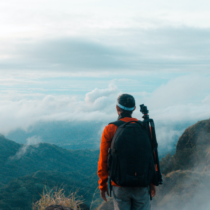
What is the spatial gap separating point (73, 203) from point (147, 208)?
3.36 m

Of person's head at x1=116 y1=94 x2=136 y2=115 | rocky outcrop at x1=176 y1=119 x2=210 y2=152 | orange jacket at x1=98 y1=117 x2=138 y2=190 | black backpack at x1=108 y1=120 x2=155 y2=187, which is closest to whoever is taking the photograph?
black backpack at x1=108 y1=120 x2=155 y2=187

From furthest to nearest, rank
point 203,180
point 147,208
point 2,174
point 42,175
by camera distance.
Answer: point 2,174 < point 42,175 < point 203,180 < point 147,208

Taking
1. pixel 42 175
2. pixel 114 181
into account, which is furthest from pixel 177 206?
pixel 42 175

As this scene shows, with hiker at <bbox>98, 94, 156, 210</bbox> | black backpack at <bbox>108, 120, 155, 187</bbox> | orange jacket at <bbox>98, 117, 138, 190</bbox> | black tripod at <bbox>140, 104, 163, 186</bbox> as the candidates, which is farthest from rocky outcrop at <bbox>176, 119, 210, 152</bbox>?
orange jacket at <bbox>98, 117, 138, 190</bbox>

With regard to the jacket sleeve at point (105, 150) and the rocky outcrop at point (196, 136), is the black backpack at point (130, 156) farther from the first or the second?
the rocky outcrop at point (196, 136)

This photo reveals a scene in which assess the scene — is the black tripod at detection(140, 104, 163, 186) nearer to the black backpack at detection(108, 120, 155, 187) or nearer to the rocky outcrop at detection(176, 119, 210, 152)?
the black backpack at detection(108, 120, 155, 187)

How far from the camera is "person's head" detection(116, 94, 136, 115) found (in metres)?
4.30

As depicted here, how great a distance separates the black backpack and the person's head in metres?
0.46

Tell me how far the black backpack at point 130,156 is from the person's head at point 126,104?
46 cm

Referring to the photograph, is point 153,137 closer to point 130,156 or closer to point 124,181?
point 130,156

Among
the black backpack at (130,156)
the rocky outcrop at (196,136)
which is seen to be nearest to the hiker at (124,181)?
the black backpack at (130,156)

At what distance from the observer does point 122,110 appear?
4344 millimetres

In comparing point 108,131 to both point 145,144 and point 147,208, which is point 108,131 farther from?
point 147,208

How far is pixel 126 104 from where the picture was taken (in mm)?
4285
